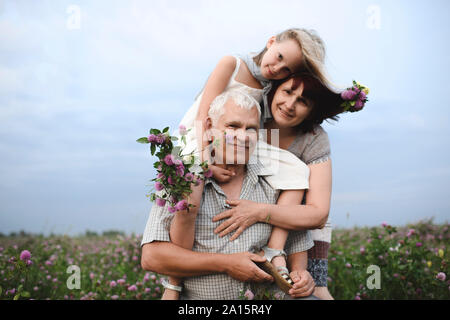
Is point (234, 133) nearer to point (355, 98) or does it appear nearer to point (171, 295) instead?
point (171, 295)

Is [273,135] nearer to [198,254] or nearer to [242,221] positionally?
[242,221]

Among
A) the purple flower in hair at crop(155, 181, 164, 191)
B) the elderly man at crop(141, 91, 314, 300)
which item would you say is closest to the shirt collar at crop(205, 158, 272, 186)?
the elderly man at crop(141, 91, 314, 300)

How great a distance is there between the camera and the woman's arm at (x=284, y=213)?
268cm

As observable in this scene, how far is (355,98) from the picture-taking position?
3.43m

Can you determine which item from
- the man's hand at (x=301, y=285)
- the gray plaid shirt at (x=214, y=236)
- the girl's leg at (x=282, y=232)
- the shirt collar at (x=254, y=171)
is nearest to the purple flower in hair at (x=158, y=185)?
the gray plaid shirt at (x=214, y=236)

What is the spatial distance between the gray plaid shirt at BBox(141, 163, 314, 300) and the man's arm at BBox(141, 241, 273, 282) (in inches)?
2.7

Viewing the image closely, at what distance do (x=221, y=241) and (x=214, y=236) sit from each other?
56 mm

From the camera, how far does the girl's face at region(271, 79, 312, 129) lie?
3.13 meters

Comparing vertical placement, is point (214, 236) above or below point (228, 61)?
below

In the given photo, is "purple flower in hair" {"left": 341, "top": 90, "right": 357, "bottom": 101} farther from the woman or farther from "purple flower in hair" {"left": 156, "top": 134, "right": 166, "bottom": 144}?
"purple flower in hair" {"left": 156, "top": 134, "right": 166, "bottom": 144}

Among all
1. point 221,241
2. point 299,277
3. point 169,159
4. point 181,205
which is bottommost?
point 299,277

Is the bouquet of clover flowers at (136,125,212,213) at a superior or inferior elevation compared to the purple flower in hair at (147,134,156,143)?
inferior

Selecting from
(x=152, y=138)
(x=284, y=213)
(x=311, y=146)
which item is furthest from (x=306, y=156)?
(x=152, y=138)

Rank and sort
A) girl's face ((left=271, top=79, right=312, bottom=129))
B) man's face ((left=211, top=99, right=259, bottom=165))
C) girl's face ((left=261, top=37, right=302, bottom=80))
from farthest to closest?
girl's face ((left=261, top=37, right=302, bottom=80)) → girl's face ((left=271, top=79, right=312, bottom=129)) → man's face ((left=211, top=99, right=259, bottom=165))
